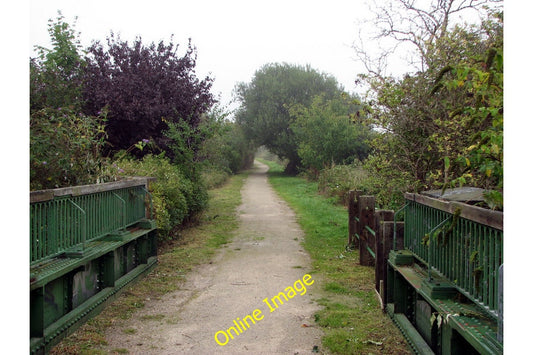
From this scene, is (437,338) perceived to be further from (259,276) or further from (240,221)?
(240,221)

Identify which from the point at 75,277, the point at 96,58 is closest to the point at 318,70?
the point at 96,58

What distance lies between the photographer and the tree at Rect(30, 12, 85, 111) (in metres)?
11.9

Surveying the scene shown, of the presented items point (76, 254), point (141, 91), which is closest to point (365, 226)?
point (76, 254)

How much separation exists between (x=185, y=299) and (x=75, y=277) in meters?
1.63

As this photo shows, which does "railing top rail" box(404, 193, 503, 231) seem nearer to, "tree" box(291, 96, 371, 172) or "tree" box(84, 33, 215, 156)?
"tree" box(84, 33, 215, 156)

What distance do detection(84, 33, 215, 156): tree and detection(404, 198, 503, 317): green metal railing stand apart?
8.94m

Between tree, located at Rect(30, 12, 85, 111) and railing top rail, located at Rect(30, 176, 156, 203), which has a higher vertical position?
tree, located at Rect(30, 12, 85, 111)

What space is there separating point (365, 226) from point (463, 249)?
461 cm

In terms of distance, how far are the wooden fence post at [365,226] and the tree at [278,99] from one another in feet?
98.6

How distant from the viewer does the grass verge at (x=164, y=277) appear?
4.69 m

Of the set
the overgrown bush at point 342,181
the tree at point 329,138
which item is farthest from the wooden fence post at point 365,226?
the tree at point 329,138

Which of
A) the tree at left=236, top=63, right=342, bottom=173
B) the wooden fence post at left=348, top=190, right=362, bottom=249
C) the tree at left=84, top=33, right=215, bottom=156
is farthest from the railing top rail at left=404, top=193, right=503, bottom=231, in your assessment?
the tree at left=236, top=63, right=342, bottom=173

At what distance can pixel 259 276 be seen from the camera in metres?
7.55

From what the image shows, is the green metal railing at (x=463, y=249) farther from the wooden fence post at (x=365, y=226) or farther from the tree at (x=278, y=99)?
the tree at (x=278, y=99)
